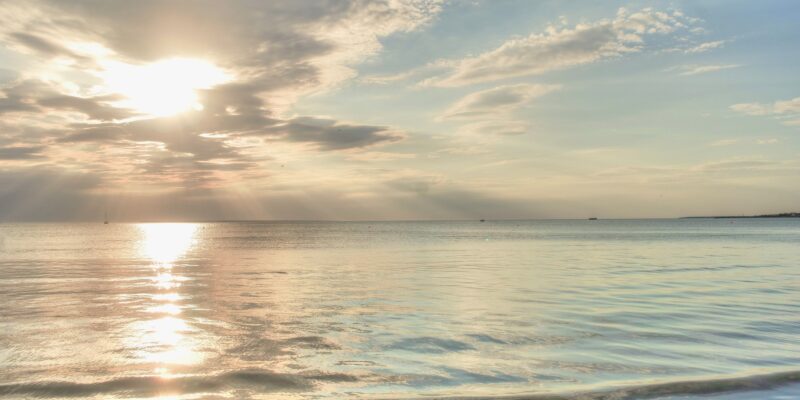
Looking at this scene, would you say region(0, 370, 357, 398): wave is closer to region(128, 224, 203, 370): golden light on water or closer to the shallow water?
the shallow water

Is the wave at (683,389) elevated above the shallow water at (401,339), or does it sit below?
above

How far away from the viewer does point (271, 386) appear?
35.7 ft

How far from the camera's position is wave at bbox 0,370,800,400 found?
9.95 metres

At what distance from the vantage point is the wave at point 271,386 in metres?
9.95

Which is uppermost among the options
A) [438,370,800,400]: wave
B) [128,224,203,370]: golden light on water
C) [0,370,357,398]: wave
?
[438,370,800,400]: wave

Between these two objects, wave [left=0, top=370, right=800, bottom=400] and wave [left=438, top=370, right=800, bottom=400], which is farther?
wave [left=0, top=370, right=800, bottom=400]

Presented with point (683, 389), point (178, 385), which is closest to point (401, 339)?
point (178, 385)

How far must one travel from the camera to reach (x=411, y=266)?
141 feet

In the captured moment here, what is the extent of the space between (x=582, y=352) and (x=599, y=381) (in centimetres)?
270

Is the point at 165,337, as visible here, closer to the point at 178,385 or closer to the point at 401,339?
the point at 178,385

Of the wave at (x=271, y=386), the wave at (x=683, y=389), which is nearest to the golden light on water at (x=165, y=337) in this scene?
the wave at (x=271, y=386)

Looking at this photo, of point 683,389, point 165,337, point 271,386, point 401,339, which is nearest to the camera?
point 683,389

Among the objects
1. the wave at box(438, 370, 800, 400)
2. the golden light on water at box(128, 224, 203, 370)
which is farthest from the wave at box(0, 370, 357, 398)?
the wave at box(438, 370, 800, 400)

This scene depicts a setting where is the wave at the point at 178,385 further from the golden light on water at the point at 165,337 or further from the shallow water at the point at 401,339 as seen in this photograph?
the golden light on water at the point at 165,337
